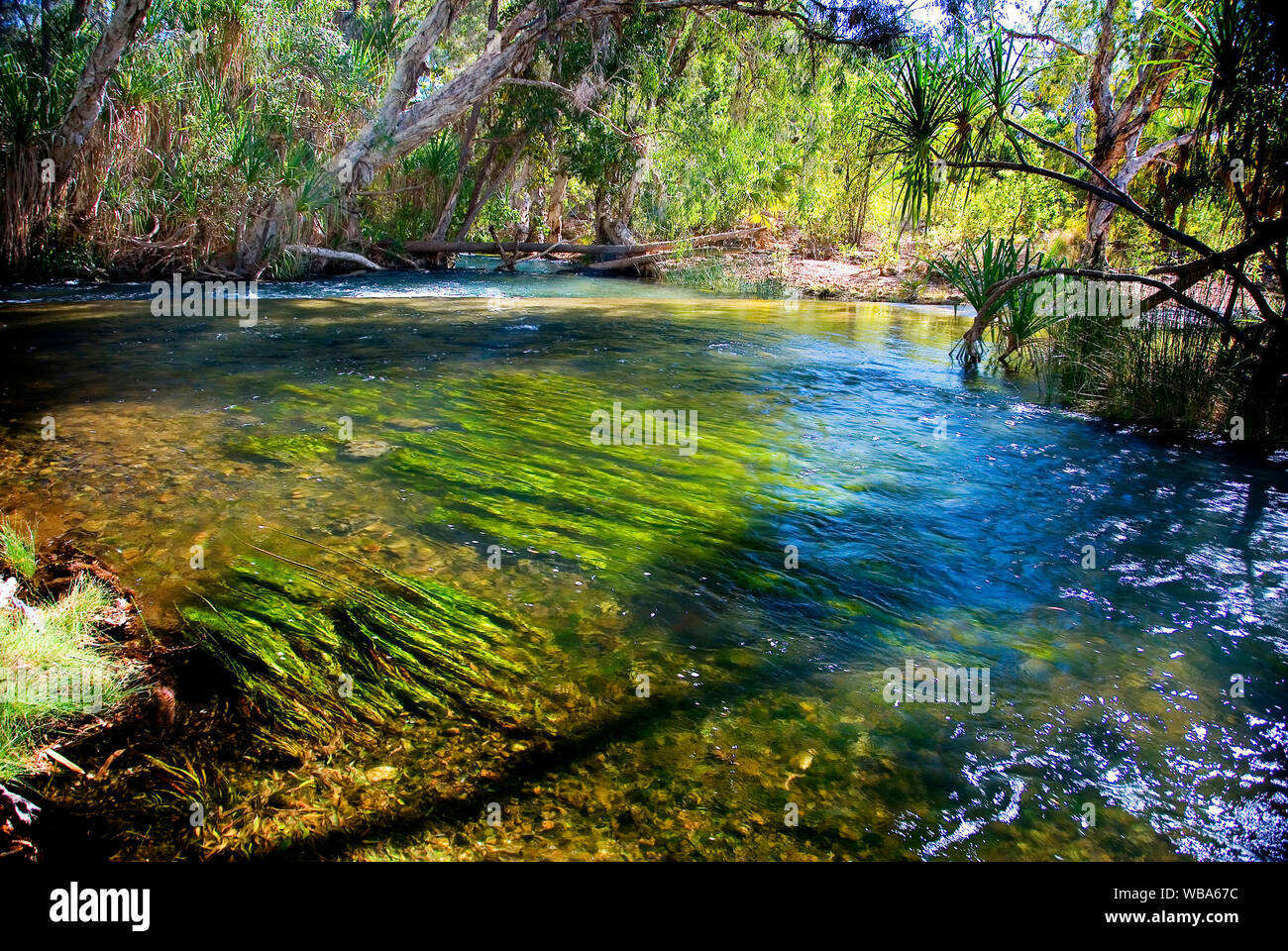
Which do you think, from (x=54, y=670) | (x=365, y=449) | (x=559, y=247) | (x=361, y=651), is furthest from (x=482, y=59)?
(x=54, y=670)

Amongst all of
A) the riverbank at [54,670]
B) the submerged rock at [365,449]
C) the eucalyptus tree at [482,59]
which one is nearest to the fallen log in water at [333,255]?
the eucalyptus tree at [482,59]

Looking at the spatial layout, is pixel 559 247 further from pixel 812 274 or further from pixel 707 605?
pixel 707 605

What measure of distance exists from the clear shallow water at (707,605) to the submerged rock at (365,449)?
9 cm

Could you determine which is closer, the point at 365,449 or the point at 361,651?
the point at 361,651

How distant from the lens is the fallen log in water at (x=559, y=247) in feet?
62.1

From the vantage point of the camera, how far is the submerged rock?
4.88 metres

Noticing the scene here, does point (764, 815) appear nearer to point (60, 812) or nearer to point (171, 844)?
point (171, 844)

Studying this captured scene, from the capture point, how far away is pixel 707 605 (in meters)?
3.29

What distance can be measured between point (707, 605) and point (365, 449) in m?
2.88

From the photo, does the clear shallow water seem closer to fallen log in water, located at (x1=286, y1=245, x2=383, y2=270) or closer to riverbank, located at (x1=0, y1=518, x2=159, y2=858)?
riverbank, located at (x1=0, y1=518, x2=159, y2=858)

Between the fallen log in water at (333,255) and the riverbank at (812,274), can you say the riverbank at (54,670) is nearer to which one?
the fallen log in water at (333,255)

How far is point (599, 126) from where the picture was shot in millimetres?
17469

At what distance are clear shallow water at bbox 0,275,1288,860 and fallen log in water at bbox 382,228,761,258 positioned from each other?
12.6 meters

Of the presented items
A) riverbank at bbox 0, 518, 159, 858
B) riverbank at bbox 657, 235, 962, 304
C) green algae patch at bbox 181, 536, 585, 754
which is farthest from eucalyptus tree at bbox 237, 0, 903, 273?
green algae patch at bbox 181, 536, 585, 754
